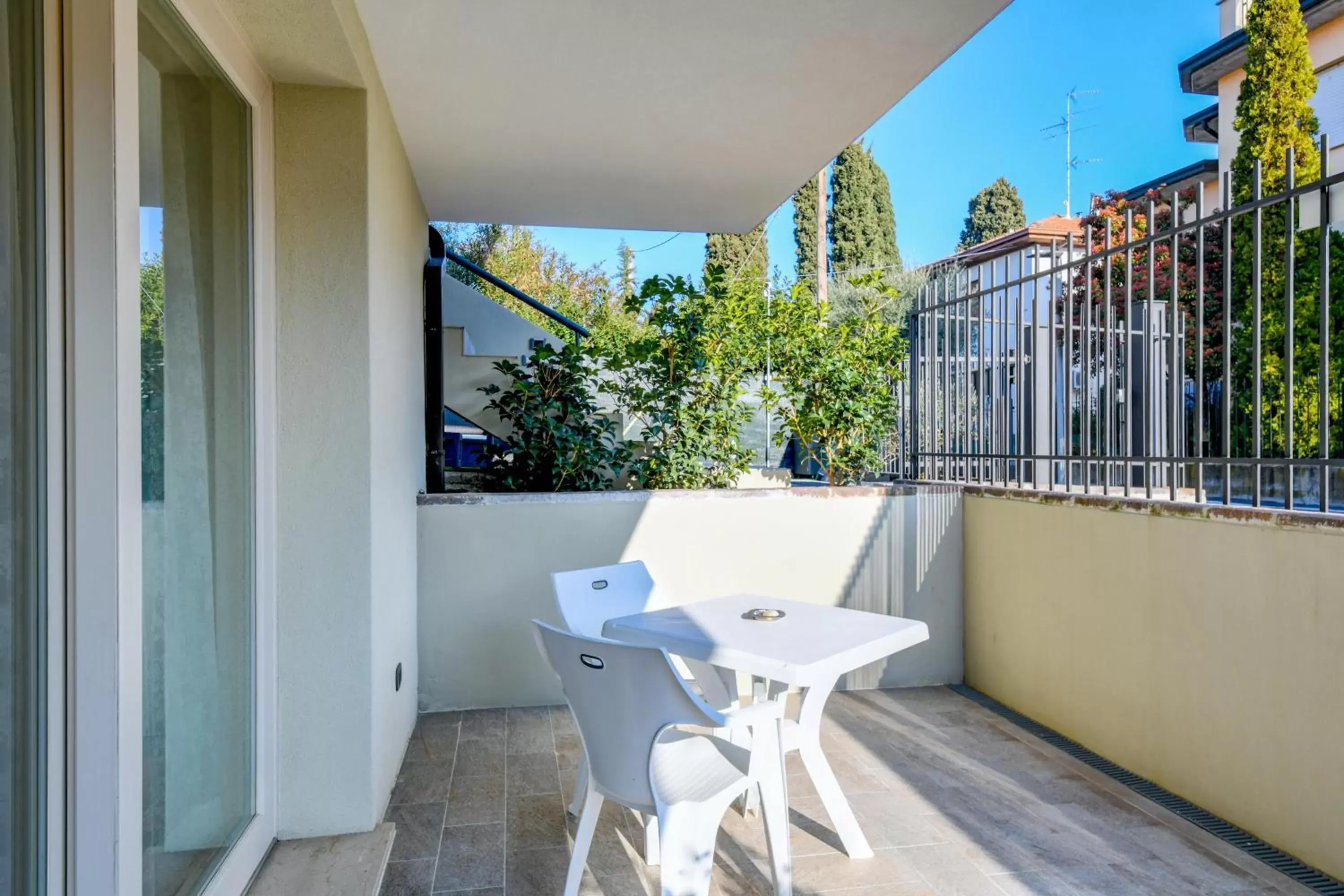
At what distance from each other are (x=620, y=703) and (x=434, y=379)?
3170mm

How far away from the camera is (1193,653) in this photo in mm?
2914

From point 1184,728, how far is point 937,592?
158 centimetres

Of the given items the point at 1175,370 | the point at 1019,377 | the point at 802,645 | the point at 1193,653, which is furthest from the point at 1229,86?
the point at 802,645

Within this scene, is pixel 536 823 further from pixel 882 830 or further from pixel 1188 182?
pixel 1188 182

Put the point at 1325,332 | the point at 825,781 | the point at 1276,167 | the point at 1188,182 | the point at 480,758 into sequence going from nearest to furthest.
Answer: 1. the point at 1325,332
2. the point at 825,781
3. the point at 480,758
4. the point at 1276,167
5. the point at 1188,182

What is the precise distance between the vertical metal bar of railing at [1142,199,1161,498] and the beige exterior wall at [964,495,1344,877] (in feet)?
0.64

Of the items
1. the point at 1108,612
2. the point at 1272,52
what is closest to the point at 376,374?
the point at 1108,612

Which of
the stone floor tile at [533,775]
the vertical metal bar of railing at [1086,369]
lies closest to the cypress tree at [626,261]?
the vertical metal bar of railing at [1086,369]

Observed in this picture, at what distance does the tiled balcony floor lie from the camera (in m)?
2.40

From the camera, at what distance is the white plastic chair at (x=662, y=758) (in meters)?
1.89

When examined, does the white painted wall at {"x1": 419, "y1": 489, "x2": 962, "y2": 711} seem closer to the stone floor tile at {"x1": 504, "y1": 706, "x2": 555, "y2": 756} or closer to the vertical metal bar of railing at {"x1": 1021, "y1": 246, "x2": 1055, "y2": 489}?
the stone floor tile at {"x1": 504, "y1": 706, "x2": 555, "y2": 756}

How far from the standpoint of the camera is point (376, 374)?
2811 millimetres

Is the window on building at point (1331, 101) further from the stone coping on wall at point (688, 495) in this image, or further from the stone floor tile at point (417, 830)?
the stone floor tile at point (417, 830)

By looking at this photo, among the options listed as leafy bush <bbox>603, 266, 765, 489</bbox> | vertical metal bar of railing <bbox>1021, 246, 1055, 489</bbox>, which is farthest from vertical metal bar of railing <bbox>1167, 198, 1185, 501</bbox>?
leafy bush <bbox>603, 266, 765, 489</bbox>
